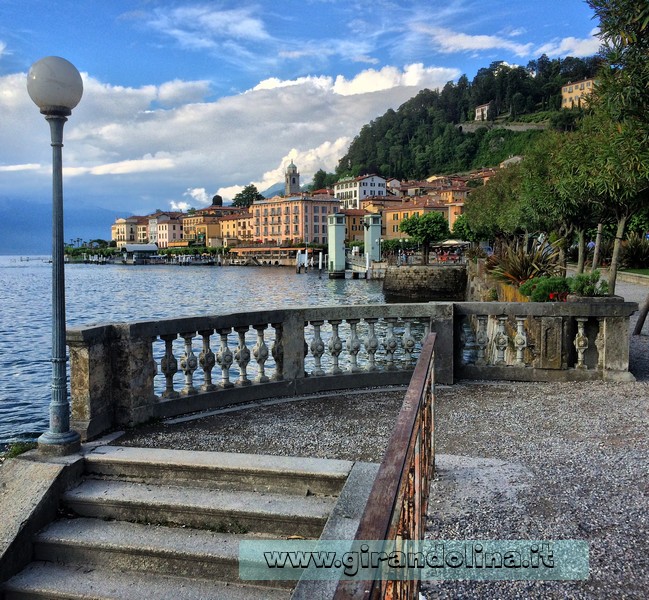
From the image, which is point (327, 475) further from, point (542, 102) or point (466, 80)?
point (466, 80)

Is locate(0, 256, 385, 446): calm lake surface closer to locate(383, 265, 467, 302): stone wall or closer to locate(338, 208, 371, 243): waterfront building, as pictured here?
locate(383, 265, 467, 302): stone wall

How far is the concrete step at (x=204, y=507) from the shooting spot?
4.06 metres

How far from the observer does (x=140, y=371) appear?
6082mm

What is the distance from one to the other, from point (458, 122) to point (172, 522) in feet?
614

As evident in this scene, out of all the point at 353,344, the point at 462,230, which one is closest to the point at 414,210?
the point at 462,230

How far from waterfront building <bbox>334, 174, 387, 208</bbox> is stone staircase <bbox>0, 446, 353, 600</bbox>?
5724 inches

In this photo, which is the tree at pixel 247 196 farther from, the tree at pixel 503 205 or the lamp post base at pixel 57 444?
the lamp post base at pixel 57 444

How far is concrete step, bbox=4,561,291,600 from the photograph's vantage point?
12.3ft

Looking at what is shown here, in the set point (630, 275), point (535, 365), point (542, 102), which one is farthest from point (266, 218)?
point (535, 365)

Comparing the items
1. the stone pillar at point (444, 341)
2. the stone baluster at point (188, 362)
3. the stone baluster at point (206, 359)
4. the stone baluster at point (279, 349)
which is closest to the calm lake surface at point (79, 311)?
the stone baluster at point (188, 362)

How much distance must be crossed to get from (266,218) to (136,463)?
150012 mm

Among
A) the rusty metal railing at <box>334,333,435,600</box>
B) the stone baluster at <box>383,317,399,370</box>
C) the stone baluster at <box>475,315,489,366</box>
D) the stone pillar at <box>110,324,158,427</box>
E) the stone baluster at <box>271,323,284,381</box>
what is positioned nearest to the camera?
the rusty metal railing at <box>334,333,435,600</box>

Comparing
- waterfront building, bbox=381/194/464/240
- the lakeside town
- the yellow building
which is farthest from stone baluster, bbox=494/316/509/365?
the yellow building

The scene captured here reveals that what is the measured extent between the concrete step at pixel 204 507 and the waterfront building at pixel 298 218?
137m
